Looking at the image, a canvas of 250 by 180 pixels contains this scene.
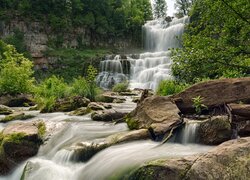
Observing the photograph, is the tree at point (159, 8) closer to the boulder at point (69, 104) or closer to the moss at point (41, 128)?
the boulder at point (69, 104)

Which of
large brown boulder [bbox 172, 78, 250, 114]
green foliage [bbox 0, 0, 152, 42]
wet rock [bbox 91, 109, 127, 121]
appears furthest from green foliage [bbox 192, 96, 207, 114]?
green foliage [bbox 0, 0, 152, 42]

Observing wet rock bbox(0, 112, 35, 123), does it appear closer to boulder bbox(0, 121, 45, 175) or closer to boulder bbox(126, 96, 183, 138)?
boulder bbox(0, 121, 45, 175)

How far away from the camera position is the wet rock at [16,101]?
21.2m

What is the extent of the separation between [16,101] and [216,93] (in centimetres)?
1666

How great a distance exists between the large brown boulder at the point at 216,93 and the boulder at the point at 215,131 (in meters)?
1.13

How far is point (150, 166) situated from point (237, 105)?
3.80 meters

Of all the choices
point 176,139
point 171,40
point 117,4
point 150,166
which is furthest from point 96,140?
point 117,4

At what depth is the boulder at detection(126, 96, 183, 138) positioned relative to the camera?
7949 mm

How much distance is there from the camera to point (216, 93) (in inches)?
343

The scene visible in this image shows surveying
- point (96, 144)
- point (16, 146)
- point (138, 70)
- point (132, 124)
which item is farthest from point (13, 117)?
point (138, 70)

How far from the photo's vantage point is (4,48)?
38062 mm

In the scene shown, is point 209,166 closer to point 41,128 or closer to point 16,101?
point 41,128

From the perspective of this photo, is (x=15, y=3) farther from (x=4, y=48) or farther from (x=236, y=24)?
(x=236, y=24)

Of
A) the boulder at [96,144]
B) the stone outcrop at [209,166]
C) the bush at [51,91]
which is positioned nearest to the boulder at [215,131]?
the boulder at [96,144]
